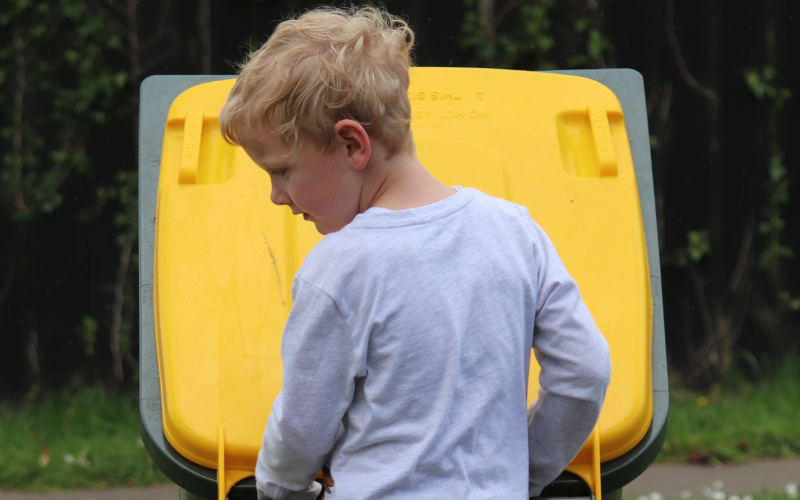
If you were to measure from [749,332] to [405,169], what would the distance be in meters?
3.00

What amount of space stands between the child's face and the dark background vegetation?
2.32 m

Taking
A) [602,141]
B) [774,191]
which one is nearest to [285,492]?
[602,141]

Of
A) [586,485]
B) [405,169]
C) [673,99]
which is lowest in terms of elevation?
[586,485]

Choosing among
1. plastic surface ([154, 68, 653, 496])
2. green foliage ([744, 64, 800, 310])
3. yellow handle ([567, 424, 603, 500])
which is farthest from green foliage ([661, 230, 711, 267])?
yellow handle ([567, 424, 603, 500])

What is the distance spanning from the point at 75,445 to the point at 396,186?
2.65m

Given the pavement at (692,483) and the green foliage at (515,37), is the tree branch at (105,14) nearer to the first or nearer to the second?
the green foliage at (515,37)

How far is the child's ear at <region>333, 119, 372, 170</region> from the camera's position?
98cm

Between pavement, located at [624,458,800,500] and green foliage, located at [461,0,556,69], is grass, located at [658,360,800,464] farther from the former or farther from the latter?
green foliage, located at [461,0,556,69]

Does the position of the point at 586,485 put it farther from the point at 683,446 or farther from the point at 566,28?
the point at 566,28

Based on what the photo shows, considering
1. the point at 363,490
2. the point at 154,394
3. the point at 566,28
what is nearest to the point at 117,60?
the point at 566,28

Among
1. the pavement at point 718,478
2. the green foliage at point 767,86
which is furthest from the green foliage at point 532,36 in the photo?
the pavement at point 718,478

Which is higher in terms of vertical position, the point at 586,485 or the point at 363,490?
the point at 363,490

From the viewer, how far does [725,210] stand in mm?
3496

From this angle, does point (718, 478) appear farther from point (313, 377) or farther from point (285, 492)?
point (313, 377)
